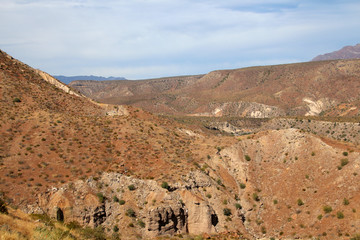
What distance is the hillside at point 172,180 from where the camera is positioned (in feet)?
96.9

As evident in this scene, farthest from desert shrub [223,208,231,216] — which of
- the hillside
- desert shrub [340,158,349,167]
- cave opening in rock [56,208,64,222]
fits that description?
cave opening in rock [56,208,64,222]

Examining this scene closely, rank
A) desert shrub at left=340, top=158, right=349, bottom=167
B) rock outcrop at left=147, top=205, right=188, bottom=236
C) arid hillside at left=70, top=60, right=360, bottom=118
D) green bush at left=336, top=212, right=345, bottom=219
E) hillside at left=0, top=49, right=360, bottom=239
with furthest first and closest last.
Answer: arid hillside at left=70, top=60, right=360, bottom=118, desert shrub at left=340, top=158, right=349, bottom=167, hillside at left=0, top=49, right=360, bottom=239, rock outcrop at left=147, top=205, right=188, bottom=236, green bush at left=336, top=212, right=345, bottom=219

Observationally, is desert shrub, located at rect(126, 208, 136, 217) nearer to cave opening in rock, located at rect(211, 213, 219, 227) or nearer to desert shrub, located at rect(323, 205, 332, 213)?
cave opening in rock, located at rect(211, 213, 219, 227)

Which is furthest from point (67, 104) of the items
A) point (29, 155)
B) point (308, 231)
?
point (308, 231)

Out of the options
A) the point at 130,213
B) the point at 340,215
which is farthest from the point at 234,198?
the point at 130,213

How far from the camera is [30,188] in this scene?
30.6 m

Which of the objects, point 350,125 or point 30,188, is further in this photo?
point 350,125

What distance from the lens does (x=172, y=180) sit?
108 feet

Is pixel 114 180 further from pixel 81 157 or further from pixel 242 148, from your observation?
pixel 242 148

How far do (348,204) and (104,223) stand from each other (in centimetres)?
2290

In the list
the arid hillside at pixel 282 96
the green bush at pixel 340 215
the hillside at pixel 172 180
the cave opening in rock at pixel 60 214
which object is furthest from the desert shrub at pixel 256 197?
the arid hillside at pixel 282 96

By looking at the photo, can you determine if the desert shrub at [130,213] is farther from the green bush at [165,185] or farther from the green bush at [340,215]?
the green bush at [340,215]

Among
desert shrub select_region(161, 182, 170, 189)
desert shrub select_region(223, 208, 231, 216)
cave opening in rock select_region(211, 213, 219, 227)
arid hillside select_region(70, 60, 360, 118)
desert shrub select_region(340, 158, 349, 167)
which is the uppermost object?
arid hillside select_region(70, 60, 360, 118)

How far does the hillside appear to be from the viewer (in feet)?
96.9
